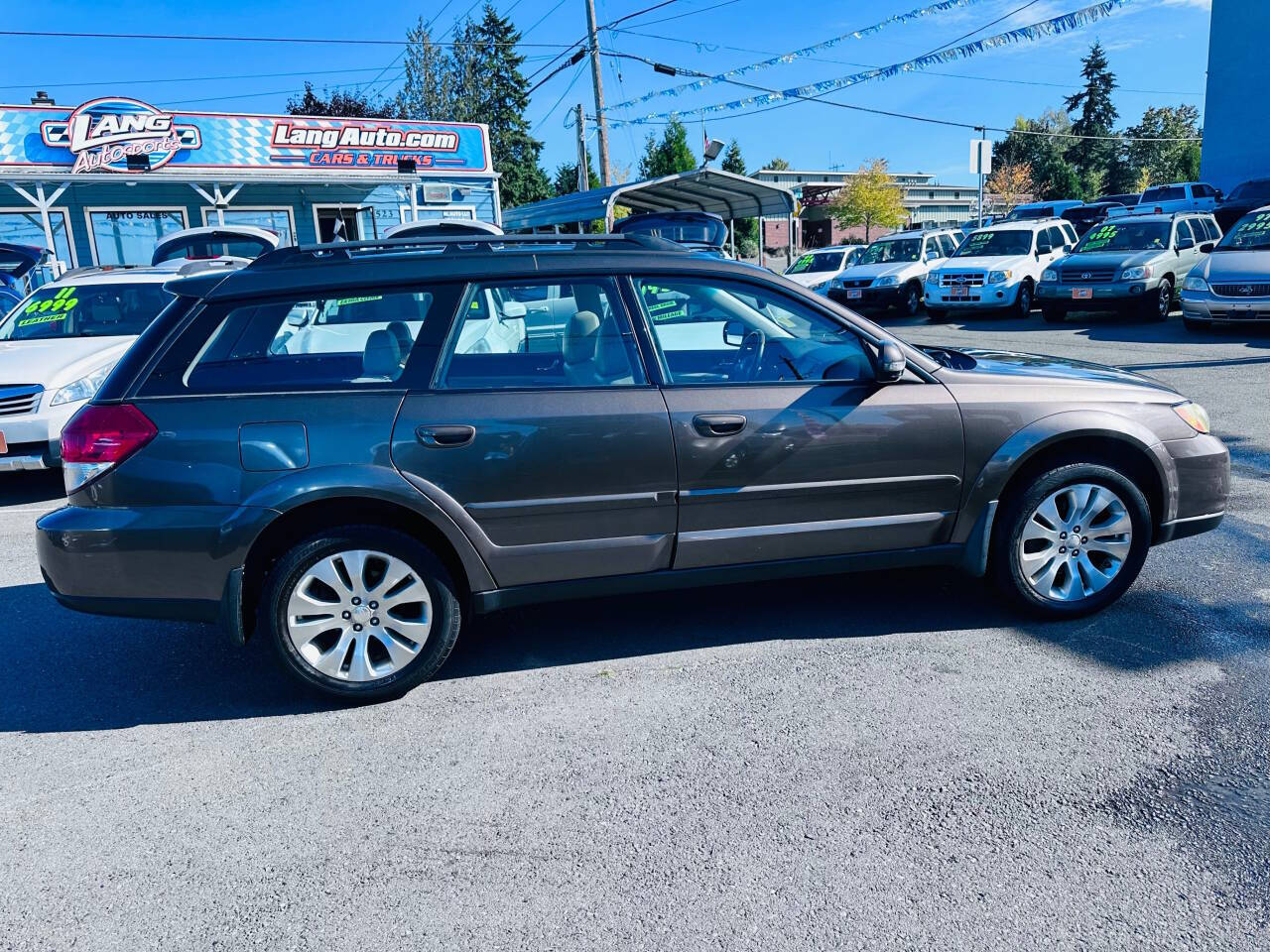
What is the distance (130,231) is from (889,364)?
20.7 m

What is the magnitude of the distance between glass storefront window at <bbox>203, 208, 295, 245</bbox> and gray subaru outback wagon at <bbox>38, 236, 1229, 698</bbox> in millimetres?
18595

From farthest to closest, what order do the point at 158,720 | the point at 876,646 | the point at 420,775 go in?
the point at 876,646
the point at 158,720
the point at 420,775

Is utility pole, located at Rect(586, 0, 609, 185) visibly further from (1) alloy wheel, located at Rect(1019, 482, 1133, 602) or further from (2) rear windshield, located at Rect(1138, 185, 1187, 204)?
(1) alloy wheel, located at Rect(1019, 482, 1133, 602)

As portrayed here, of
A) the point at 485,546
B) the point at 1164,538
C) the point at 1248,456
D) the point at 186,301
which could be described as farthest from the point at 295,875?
the point at 1248,456

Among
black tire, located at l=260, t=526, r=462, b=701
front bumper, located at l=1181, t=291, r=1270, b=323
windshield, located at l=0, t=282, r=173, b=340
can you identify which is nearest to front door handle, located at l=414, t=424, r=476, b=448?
black tire, located at l=260, t=526, r=462, b=701

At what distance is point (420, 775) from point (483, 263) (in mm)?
1933

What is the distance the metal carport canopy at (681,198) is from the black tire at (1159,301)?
351 inches

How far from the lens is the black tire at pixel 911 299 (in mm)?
19141

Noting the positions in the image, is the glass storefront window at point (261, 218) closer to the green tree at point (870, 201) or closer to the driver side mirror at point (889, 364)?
the driver side mirror at point (889, 364)

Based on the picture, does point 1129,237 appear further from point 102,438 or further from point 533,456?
point 102,438

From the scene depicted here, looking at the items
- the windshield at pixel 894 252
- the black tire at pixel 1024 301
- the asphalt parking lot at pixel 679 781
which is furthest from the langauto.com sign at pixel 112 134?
the asphalt parking lot at pixel 679 781

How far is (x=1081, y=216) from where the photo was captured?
100 feet

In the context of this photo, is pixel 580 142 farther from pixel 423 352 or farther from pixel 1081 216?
pixel 423 352

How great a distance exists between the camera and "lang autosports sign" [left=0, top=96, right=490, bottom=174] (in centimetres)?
1811
